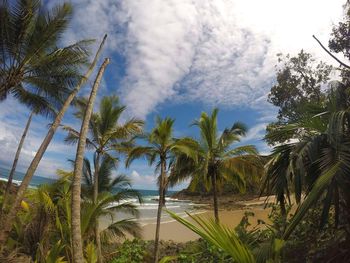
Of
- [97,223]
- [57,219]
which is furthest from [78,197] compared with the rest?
[97,223]

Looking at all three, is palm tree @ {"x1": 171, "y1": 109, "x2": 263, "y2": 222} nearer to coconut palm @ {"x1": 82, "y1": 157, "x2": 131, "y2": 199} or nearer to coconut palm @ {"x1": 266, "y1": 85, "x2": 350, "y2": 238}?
coconut palm @ {"x1": 82, "y1": 157, "x2": 131, "y2": 199}

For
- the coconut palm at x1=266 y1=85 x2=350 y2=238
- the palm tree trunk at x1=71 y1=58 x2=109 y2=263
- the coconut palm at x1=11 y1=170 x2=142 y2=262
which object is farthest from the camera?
the coconut palm at x1=11 y1=170 x2=142 y2=262

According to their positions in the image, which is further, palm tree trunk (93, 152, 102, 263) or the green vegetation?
palm tree trunk (93, 152, 102, 263)

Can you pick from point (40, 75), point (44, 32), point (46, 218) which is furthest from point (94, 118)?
point (46, 218)

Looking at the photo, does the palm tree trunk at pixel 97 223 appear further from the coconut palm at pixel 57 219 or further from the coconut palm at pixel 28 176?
the coconut palm at pixel 28 176

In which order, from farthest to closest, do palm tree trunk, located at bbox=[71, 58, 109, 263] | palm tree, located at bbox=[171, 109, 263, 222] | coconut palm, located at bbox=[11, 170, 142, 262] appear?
1. palm tree, located at bbox=[171, 109, 263, 222]
2. coconut palm, located at bbox=[11, 170, 142, 262]
3. palm tree trunk, located at bbox=[71, 58, 109, 263]

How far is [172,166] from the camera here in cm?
1314

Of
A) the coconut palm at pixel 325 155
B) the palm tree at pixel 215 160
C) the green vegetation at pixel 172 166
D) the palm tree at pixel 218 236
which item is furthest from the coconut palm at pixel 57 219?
the palm tree at pixel 218 236

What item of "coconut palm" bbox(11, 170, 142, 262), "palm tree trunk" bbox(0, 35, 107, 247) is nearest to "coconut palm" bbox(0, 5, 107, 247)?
"palm tree trunk" bbox(0, 35, 107, 247)

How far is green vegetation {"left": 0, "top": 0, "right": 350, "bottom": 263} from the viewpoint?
12.7ft

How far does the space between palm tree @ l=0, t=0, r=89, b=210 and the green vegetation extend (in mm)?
28

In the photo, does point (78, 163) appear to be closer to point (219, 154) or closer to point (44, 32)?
point (44, 32)

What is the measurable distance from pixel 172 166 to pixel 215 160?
1.78 meters

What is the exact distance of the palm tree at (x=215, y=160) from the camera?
42.1 feet
